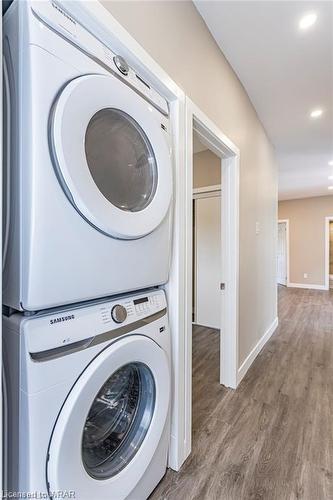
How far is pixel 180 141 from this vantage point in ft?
4.32

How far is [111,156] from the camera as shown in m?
0.91

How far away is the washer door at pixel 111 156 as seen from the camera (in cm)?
71

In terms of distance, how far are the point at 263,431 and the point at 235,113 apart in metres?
2.45

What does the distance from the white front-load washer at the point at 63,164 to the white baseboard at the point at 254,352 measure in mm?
1864

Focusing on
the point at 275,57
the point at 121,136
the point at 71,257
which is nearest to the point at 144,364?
the point at 71,257

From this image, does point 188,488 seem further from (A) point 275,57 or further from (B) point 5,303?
(A) point 275,57

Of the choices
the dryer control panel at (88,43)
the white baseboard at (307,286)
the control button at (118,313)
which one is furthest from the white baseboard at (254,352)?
the white baseboard at (307,286)

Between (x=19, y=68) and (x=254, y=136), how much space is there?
8.51 feet

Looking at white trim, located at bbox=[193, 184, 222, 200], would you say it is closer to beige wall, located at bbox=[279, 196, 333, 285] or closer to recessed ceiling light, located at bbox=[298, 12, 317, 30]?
recessed ceiling light, located at bbox=[298, 12, 317, 30]

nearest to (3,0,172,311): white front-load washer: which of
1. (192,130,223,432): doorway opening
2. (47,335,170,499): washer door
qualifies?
(47,335,170,499): washer door

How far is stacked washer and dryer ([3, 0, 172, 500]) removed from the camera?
66 centimetres

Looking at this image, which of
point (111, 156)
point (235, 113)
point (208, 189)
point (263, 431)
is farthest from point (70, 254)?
point (208, 189)

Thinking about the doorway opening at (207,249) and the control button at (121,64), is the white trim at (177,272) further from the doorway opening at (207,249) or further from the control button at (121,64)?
the doorway opening at (207,249)

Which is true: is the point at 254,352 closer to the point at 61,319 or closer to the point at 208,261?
the point at 208,261
